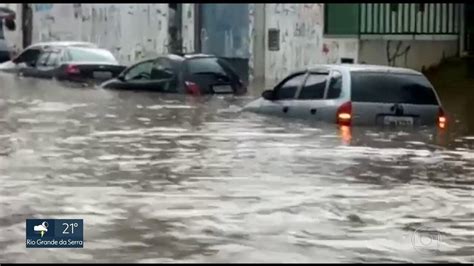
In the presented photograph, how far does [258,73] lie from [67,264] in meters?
29.1

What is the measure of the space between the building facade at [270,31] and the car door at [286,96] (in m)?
13.7

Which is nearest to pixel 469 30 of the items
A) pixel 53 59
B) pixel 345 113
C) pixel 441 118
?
pixel 53 59

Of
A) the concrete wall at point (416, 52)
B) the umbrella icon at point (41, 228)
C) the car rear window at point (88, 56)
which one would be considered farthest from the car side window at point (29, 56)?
the umbrella icon at point (41, 228)

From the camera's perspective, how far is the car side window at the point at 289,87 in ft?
60.8

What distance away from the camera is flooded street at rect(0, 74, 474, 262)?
915 cm

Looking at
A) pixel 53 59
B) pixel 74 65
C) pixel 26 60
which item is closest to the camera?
pixel 74 65

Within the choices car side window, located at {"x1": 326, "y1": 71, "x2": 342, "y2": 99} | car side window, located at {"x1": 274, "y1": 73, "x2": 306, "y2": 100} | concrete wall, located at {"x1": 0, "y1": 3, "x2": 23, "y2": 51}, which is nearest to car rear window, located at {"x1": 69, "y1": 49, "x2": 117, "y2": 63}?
concrete wall, located at {"x1": 0, "y1": 3, "x2": 23, "y2": 51}

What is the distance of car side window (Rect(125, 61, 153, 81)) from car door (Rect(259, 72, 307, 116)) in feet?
31.7

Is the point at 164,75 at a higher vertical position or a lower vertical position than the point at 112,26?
lower

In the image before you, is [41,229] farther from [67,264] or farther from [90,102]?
[90,102]

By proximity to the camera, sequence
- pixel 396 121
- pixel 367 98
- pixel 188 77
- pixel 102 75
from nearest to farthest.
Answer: pixel 367 98, pixel 396 121, pixel 188 77, pixel 102 75

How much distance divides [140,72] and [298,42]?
8.07m

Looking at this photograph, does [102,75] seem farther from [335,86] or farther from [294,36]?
[335,86]

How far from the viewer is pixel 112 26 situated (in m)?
44.7
